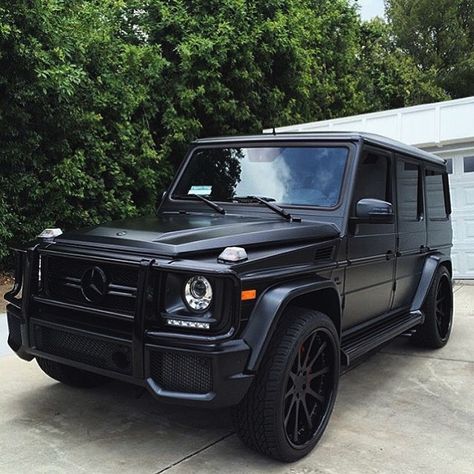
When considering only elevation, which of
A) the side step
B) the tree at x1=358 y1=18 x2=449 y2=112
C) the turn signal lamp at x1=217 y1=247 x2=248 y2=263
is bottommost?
the side step

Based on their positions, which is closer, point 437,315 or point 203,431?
point 203,431

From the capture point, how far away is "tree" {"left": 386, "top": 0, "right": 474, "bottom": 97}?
956 inches

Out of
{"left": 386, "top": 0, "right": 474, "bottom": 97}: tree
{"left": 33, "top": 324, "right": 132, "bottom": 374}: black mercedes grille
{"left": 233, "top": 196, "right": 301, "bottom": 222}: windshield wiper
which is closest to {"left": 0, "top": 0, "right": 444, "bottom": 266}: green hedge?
{"left": 233, "top": 196, "right": 301, "bottom": 222}: windshield wiper

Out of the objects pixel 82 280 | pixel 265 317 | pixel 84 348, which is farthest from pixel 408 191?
pixel 84 348

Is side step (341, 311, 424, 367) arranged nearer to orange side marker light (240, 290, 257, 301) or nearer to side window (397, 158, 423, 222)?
side window (397, 158, 423, 222)

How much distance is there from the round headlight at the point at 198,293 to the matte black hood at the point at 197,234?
0.58 feet

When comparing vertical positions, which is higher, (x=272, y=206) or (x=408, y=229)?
(x=272, y=206)

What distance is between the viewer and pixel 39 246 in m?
3.55

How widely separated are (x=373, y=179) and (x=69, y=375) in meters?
2.72

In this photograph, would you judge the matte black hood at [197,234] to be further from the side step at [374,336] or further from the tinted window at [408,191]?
the tinted window at [408,191]

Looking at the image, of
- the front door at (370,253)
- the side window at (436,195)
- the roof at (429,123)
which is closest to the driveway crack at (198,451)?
the front door at (370,253)

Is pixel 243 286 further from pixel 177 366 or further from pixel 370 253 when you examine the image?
pixel 370 253

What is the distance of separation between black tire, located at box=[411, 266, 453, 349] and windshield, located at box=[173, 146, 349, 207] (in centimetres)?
204

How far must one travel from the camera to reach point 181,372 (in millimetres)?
2859
